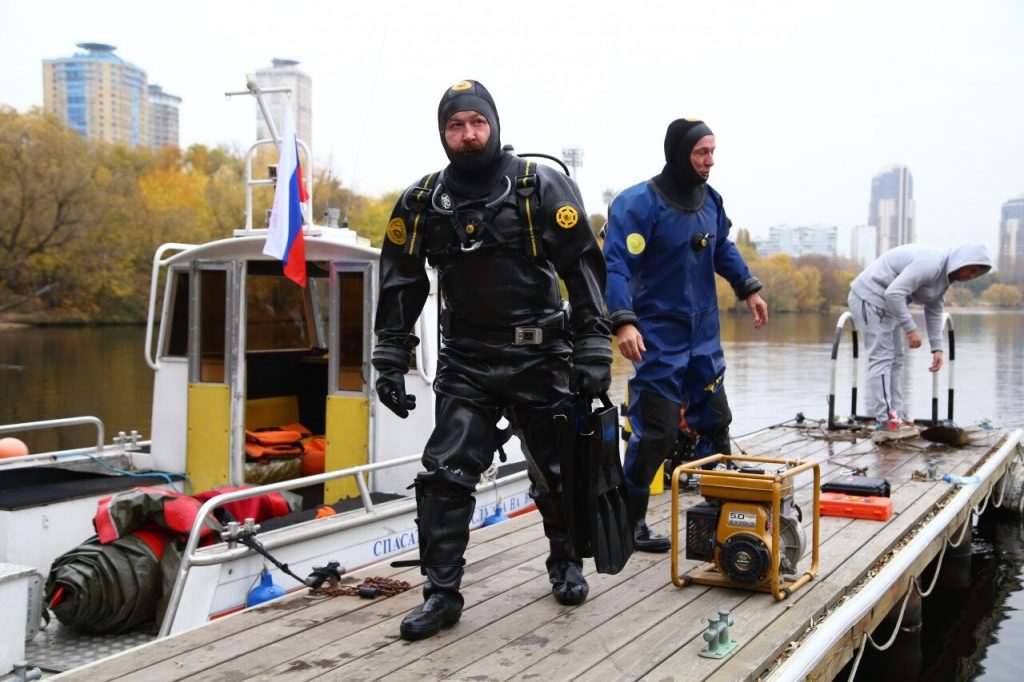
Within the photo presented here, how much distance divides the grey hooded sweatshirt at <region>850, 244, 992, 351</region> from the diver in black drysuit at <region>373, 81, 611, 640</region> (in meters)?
6.30

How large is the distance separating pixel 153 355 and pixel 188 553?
3.69 metres

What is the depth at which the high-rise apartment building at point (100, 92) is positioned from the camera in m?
186

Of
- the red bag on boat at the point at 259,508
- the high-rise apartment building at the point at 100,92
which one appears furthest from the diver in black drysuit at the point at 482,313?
the high-rise apartment building at the point at 100,92

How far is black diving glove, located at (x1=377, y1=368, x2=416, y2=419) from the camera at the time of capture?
13.8ft

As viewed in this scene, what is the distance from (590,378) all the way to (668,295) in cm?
144

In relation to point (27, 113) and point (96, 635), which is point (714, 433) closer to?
point (96, 635)

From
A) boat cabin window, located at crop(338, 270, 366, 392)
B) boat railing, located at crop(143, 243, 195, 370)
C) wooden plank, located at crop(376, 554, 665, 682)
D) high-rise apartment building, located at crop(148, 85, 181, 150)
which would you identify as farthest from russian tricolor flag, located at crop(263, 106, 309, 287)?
high-rise apartment building, located at crop(148, 85, 181, 150)

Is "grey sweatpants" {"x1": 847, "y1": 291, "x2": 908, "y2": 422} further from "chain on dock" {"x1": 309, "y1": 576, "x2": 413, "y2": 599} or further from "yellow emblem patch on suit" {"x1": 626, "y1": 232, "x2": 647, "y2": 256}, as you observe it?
"chain on dock" {"x1": 309, "y1": 576, "x2": 413, "y2": 599}

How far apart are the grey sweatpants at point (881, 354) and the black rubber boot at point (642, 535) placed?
18.3 feet

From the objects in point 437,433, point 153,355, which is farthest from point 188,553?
point 153,355

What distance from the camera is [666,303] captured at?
5.37 metres

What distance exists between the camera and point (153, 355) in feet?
27.2

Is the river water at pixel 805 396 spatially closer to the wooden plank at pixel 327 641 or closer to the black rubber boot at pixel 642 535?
the black rubber boot at pixel 642 535

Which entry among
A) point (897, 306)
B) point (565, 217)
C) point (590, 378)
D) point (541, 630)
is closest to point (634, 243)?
point (565, 217)
